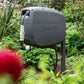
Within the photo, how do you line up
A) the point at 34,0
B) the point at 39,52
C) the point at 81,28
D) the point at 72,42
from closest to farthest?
the point at 39,52 < the point at 81,28 < the point at 72,42 < the point at 34,0

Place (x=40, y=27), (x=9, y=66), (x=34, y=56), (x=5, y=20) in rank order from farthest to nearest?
1. (x=5, y=20)
2. (x=34, y=56)
3. (x=40, y=27)
4. (x=9, y=66)

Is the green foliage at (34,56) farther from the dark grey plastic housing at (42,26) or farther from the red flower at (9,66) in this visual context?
the red flower at (9,66)

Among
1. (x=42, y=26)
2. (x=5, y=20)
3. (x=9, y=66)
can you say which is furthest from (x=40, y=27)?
(x=9, y=66)

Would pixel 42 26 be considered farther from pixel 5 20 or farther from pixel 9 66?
pixel 9 66

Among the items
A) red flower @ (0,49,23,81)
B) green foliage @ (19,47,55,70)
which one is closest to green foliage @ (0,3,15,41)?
green foliage @ (19,47,55,70)

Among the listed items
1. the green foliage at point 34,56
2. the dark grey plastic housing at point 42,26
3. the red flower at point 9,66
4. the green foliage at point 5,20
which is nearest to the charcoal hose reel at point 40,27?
the dark grey plastic housing at point 42,26

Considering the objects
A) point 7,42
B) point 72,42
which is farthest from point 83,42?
point 7,42

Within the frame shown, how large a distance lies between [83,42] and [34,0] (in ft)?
13.3

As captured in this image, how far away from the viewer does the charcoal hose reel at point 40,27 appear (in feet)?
8.07

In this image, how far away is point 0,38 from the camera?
407cm

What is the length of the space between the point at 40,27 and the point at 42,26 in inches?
1.4

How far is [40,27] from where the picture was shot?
2510mm

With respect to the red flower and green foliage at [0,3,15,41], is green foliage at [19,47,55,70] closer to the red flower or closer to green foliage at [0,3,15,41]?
green foliage at [0,3,15,41]

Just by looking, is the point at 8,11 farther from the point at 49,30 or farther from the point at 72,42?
the point at 72,42
